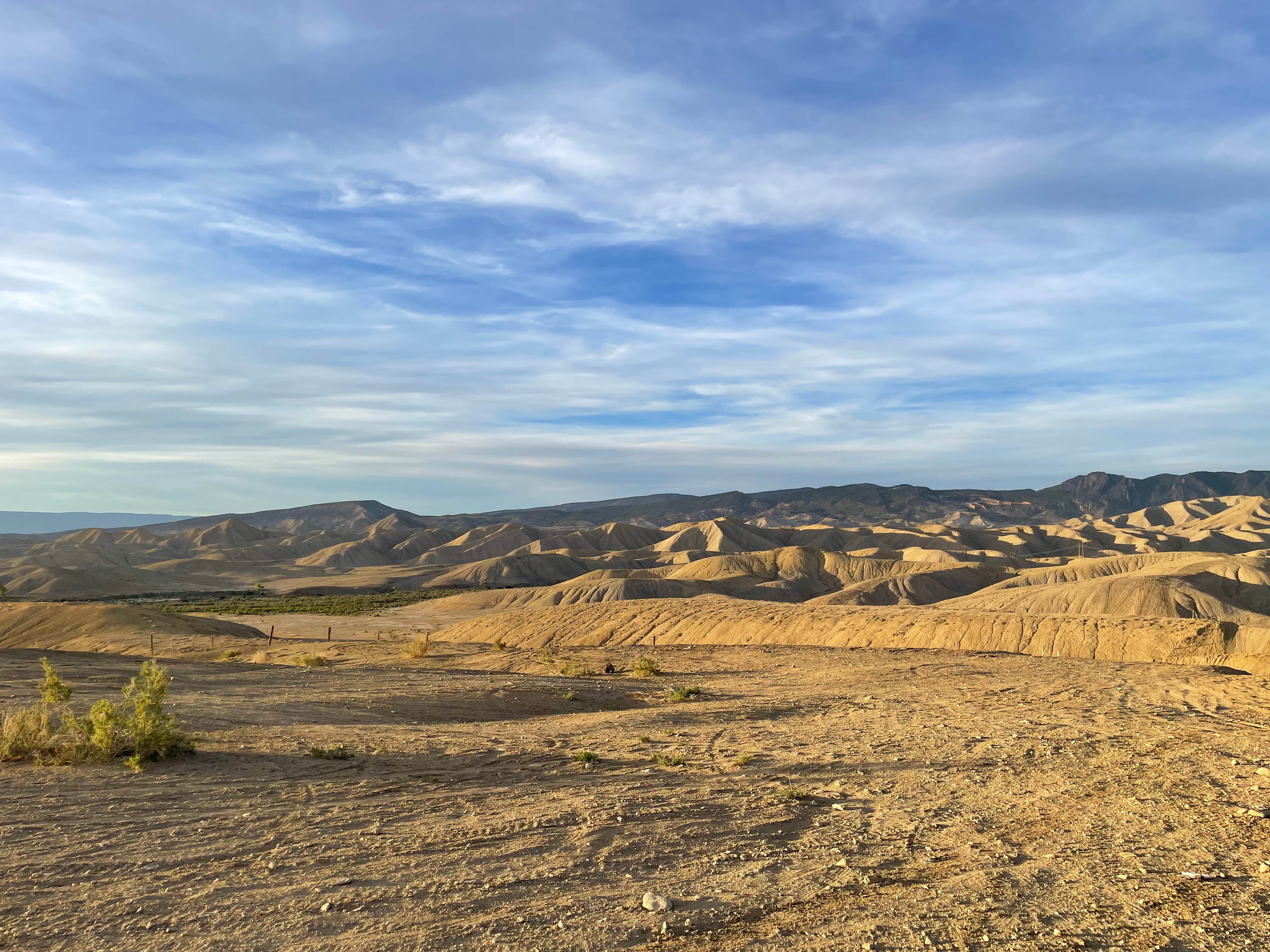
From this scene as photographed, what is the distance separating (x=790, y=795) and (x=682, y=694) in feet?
36.2

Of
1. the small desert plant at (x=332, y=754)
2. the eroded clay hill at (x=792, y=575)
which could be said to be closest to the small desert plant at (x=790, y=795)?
the small desert plant at (x=332, y=754)

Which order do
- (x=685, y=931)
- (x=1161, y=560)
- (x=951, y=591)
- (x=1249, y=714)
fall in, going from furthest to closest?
(x=1161, y=560)
(x=951, y=591)
(x=1249, y=714)
(x=685, y=931)

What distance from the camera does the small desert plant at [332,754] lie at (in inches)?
454

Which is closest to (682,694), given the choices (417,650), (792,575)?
(417,650)

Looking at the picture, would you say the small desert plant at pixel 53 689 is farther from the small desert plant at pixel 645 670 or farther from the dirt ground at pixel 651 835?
the small desert plant at pixel 645 670

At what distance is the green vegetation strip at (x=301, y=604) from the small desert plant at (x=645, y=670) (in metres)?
48.2

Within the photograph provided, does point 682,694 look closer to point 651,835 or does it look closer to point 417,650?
point 651,835

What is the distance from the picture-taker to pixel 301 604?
259ft

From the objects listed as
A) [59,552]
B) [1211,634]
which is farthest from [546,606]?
[59,552]

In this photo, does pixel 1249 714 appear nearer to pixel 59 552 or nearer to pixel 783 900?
pixel 783 900

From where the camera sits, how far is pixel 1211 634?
2969cm

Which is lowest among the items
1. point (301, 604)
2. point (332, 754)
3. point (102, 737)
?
point (301, 604)

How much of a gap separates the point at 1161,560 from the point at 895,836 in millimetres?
73744

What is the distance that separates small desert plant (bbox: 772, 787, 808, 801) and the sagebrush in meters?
7.61
